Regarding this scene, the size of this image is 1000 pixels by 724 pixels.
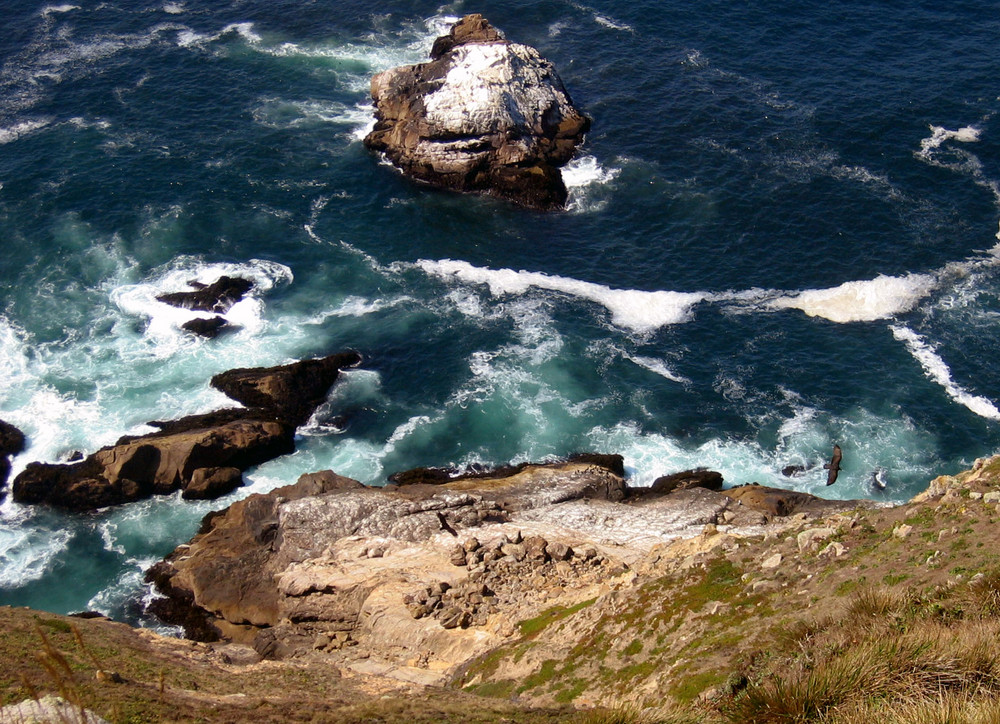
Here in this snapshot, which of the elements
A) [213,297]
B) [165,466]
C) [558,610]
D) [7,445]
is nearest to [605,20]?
[213,297]

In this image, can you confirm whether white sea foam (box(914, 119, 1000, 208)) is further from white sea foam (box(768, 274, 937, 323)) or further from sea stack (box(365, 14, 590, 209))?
sea stack (box(365, 14, 590, 209))

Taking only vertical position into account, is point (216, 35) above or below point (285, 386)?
above

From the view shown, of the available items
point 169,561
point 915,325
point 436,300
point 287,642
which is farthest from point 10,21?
point 915,325

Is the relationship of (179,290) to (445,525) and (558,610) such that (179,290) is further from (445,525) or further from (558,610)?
(558,610)

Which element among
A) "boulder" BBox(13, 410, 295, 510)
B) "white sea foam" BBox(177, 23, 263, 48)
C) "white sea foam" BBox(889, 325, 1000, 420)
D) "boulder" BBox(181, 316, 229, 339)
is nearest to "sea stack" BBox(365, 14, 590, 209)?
"boulder" BBox(181, 316, 229, 339)

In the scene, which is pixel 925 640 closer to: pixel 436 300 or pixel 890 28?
pixel 436 300

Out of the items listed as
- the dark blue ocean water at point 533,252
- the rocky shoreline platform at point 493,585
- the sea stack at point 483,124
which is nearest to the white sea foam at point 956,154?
the dark blue ocean water at point 533,252

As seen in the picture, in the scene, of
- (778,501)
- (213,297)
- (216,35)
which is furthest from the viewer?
(216,35)
